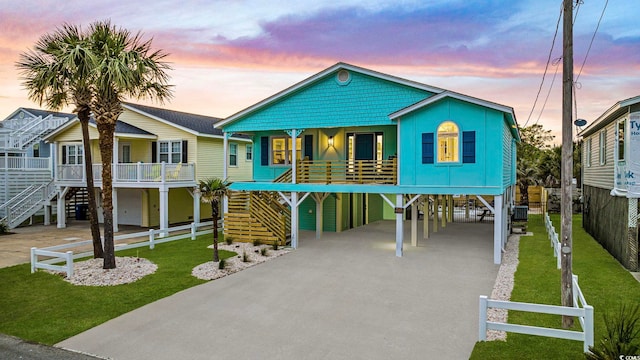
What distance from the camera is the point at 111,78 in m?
12.2

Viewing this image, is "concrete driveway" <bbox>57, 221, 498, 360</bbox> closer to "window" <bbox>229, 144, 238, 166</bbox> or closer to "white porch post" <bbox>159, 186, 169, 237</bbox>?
"white porch post" <bbox>159, 186, 169, 237</bbox>

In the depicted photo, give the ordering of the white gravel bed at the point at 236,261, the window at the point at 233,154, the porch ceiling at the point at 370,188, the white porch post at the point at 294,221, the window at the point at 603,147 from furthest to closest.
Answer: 1. the window at the point at 233,154
2. the white porch post at the point at 294,221
3. the window at the point at 603,147
4. the porch ceiling at the point at 370,188
5. the white gravel bed at the point at 236,261

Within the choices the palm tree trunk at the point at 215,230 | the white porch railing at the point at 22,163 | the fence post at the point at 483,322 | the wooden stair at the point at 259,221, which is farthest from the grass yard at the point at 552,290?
the white porch railing at the point at 22,163

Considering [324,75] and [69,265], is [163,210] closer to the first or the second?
[69,265]

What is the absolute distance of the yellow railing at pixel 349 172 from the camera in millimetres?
16688

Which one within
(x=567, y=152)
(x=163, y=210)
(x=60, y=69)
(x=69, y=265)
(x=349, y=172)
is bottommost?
(x=69, y=265)

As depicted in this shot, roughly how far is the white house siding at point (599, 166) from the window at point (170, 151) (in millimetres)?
20810

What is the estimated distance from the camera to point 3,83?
24234 mm

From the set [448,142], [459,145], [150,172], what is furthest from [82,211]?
[459,145]

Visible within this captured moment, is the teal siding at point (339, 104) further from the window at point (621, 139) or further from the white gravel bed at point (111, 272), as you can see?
the white gravel bed at point (111, 272)

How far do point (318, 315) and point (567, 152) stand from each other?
19.8 ft

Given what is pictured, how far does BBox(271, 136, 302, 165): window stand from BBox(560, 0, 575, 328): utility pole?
1464 centimetres

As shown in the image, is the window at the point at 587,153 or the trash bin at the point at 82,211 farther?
the trash bin at the point at 82,211

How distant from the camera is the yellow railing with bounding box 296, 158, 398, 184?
657 inches
